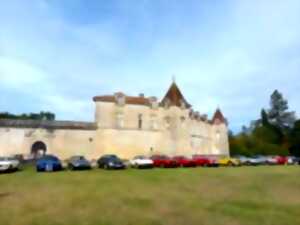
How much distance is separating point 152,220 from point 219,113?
65410 millimetres

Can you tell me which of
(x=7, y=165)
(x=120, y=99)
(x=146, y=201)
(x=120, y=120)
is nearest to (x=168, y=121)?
(x=120, y=120)

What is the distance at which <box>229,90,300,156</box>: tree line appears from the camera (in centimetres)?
8831

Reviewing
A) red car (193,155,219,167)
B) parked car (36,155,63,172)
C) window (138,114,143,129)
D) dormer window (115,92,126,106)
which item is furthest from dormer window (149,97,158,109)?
parked car (36,155,63,172)

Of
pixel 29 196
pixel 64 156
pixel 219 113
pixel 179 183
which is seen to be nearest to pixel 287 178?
pixel 179 183

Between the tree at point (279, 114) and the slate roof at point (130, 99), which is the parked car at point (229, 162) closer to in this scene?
the slate roof at point (130, 99)

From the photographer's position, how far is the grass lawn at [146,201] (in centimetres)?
1684

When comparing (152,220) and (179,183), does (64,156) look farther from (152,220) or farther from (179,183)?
(152,220)

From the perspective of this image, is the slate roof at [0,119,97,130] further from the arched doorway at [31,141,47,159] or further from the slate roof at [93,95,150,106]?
the slate roof at [93,95,150,106]

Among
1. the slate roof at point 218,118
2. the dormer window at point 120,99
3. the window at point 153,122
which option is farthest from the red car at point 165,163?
the slate roof at point 218,118

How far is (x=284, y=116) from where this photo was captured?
10988cm

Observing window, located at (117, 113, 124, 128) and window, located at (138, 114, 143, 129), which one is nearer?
window, located at (117, 113, 124, 128)

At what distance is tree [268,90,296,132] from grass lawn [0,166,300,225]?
82.3 meters

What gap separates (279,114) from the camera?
110750 millimetres

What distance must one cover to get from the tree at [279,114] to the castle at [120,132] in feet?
141
